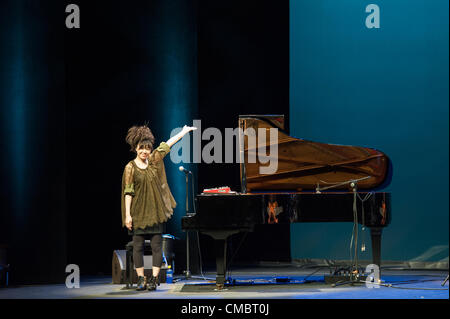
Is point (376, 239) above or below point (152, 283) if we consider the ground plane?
above

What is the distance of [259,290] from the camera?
5.30 meters

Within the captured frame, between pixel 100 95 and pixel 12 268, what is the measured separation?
86.0 inches

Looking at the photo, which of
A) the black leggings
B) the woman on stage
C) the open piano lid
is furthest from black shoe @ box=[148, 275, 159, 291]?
the open piano lid

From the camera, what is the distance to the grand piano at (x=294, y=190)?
5223mm

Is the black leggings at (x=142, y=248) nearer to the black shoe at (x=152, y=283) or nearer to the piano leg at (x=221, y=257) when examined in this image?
the black shoe at (x=152, y=283)

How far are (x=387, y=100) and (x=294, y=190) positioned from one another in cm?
250

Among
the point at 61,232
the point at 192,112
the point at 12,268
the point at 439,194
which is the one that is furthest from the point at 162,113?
the point at 439,194

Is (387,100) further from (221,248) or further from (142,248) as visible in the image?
(142,248)

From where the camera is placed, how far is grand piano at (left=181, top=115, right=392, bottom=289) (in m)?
5.22

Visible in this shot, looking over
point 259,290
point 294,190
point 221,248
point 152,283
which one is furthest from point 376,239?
point 152,283

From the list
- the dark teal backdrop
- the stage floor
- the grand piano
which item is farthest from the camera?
the dark teal backdrop

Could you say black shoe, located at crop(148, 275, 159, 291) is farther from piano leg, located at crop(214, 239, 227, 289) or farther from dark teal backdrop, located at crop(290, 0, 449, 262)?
dark teal backdrop, located at crop(290, 0, 449, 262)

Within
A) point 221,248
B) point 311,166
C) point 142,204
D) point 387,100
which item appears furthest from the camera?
point 387,100

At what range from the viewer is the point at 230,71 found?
7.86 m
